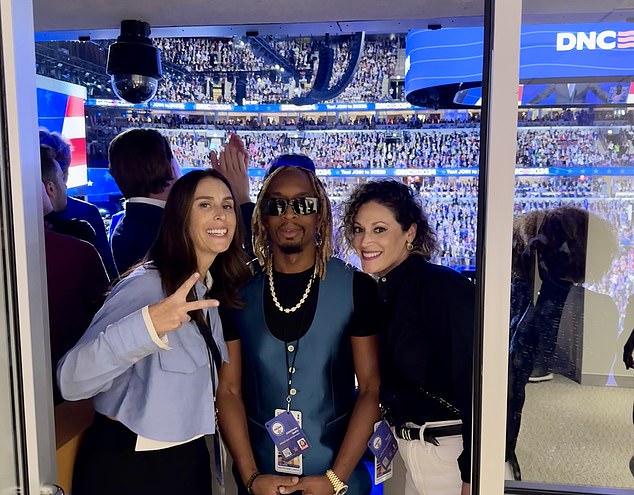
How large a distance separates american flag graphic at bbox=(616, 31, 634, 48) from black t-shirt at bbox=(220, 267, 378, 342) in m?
0.92

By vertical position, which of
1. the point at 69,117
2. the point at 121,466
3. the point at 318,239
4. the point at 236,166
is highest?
the point at 69,117

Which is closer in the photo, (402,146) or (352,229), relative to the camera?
(352,229)

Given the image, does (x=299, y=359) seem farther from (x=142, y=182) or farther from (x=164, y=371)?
(x=142, y=182)

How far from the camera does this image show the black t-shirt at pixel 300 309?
67.6 inches

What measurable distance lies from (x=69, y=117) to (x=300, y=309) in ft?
5.17

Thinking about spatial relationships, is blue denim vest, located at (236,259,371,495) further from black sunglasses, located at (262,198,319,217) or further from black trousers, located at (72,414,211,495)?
black trousers, located at (72,414,211,495)

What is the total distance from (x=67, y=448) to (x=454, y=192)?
1759 mm

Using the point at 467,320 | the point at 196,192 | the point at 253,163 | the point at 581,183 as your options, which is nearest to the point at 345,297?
the point at 467,320

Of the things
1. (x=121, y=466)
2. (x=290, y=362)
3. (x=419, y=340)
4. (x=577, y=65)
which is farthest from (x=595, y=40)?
(x=121, y=466)

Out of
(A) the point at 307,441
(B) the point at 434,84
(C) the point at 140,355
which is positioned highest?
(B) the point at 434,84

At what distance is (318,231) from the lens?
1765 millimetres

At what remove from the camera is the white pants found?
5.51 ft

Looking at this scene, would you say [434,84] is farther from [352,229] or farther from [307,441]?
[307,441]

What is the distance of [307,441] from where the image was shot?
5.65 ft
